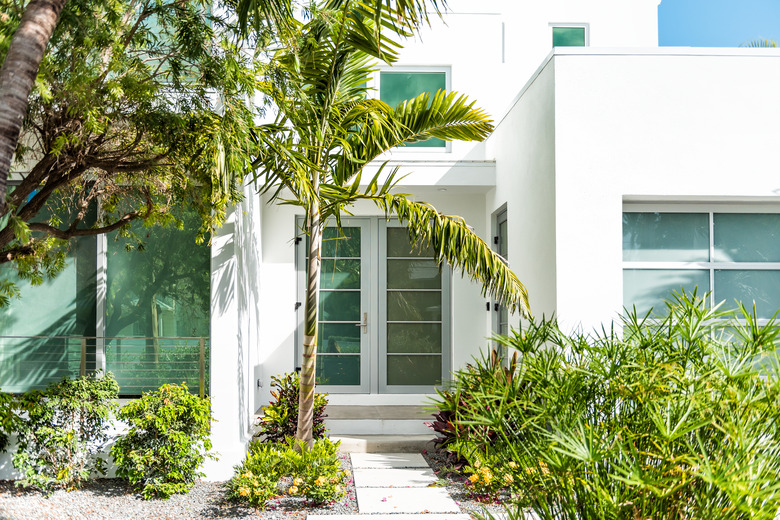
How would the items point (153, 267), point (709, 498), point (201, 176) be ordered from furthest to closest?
1. point (153, 267)
2. point (201, 176)
3. point (709, 498)

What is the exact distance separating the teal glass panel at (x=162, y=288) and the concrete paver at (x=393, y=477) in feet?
7.39

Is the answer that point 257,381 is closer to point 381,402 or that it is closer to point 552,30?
point 381,402

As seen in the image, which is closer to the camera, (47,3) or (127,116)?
(47,3)

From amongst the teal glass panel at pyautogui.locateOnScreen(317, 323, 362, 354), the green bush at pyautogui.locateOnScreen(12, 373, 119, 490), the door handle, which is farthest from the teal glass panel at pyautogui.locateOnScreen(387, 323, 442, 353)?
the green bush at pyautogui.locateOnScreen(12, 373, 119, 490)

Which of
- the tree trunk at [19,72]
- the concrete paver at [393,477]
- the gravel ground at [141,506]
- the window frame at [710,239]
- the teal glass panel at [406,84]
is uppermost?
the teal glass panel at [406,84]

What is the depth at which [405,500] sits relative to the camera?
588 cm

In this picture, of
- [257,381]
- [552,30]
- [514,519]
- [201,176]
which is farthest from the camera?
[552,30]

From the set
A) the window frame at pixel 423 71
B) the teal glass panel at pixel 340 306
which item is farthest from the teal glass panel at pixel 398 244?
the window frame at pixel 423 71

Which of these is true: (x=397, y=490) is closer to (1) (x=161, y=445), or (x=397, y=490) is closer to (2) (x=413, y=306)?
(1) (x=161, y=445)

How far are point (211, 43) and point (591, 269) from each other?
157 inches

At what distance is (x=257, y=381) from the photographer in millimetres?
8969

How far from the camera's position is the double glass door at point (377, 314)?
31.4ft

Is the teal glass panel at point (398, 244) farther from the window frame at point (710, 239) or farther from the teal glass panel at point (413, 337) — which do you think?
the window frame at point (710, 239)

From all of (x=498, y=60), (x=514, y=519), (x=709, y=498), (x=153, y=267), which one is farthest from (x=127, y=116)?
(x=498, y=60)
